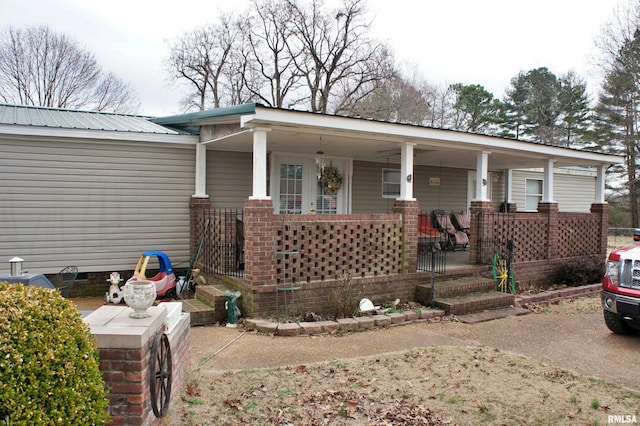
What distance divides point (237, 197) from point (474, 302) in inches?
200

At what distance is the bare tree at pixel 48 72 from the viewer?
74.5 feet

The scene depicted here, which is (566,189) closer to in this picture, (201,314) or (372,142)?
(372,142)

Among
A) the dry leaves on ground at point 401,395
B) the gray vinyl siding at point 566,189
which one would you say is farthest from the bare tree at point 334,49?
the dry leaves on ground at point 401,395

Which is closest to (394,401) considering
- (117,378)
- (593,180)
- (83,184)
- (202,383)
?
(202,383)

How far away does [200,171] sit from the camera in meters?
8.73

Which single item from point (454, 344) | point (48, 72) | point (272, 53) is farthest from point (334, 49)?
point (454, 344)

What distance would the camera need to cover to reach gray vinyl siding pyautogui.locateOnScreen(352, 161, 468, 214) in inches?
435

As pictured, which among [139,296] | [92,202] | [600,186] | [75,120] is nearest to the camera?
[139,296]

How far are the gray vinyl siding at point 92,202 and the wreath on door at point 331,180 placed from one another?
3.02 metres

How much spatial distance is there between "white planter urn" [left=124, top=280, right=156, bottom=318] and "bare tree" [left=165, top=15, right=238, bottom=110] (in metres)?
28.3

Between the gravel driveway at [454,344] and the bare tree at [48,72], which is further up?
the bare tree at [48,72]

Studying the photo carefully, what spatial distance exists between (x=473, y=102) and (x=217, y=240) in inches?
1191

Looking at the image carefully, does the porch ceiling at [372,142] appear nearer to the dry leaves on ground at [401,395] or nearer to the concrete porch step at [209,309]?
the concrete porch step at [209,309]

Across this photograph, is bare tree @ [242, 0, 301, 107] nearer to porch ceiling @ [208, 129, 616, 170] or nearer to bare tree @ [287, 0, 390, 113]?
bare tree @ [287, 0, 390, 113]
